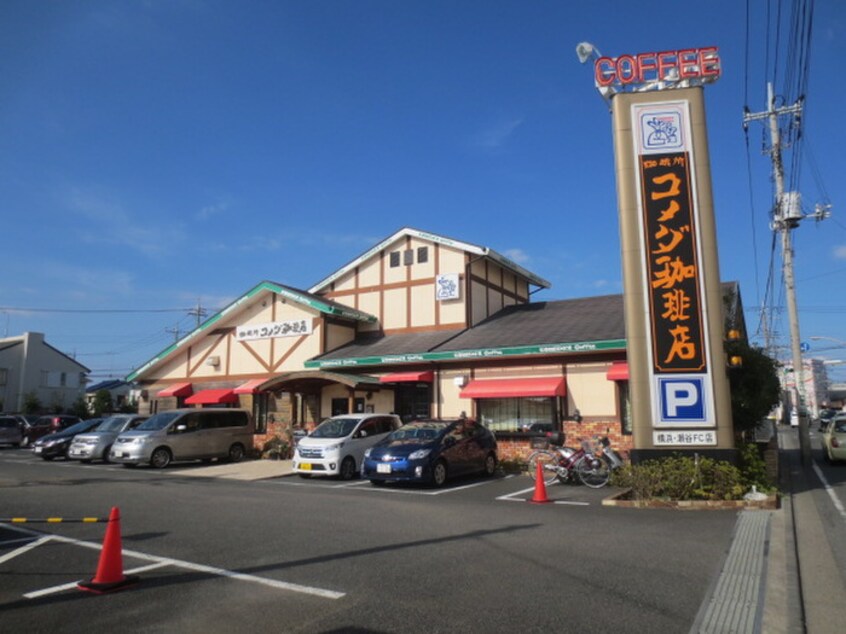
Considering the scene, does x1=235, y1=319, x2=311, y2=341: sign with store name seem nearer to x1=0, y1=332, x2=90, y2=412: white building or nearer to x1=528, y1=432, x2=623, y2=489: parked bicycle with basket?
x1=528, y1=432, x2=623, y2=489: parked bicycle with basket

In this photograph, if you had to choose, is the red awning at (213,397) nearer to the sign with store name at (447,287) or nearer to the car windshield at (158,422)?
the car windshield at (158,422)

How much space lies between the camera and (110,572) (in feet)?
18.1

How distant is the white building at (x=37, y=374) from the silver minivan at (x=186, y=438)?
3892 cm

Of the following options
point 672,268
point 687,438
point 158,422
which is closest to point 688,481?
point 687,438

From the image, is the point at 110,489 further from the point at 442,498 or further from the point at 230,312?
the point at 230,312

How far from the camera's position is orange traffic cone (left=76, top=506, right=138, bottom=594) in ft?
17.9

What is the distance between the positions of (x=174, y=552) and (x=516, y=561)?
3.86 m

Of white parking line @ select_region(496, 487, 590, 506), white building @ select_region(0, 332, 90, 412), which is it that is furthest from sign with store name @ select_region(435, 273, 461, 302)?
white building @ select_region(0, 332, 90, 412)

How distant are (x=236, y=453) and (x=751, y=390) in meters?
15.7

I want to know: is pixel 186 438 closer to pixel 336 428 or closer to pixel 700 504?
pixel 336 428

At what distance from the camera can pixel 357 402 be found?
70.7ft

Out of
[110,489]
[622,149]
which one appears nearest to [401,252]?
[622,149]

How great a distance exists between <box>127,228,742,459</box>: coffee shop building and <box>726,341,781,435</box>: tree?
2.83 metres

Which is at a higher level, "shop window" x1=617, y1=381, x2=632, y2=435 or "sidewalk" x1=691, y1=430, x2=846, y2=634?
"shop window" x1=617, y1=381, x2=632, y2=435
